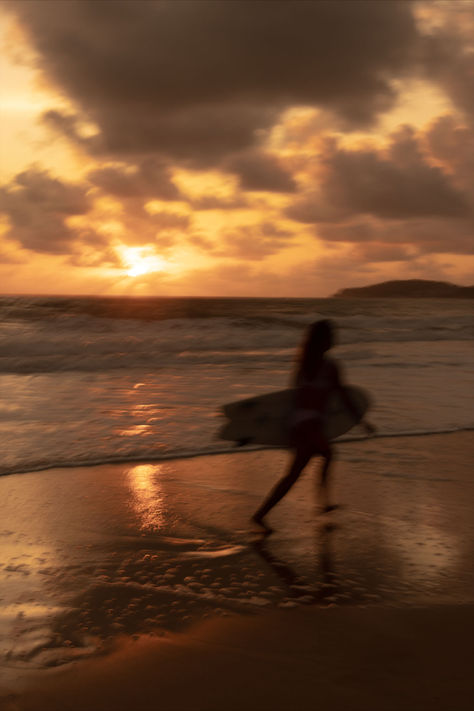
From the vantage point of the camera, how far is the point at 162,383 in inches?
506

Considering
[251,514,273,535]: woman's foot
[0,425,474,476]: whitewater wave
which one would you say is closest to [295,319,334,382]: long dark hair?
[251,514,273,535]: woman's foot

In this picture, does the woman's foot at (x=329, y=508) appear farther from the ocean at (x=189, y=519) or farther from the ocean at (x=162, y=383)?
the ocean at (x=162, y=383)

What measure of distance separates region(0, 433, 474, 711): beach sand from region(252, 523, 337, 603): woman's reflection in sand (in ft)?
0.05

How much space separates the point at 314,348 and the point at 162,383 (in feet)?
27.9

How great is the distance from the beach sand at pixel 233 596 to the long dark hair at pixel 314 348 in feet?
3.68

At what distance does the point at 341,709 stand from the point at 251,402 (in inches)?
113

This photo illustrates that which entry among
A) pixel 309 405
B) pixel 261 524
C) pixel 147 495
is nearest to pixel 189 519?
pixel 261 524

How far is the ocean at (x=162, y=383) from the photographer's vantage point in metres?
7.54

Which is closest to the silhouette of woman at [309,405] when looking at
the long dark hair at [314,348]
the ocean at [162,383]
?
the long dark hair at [314,348]

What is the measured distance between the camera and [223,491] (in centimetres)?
559

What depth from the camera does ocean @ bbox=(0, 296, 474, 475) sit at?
7.54 m

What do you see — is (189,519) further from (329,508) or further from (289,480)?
(329,508)

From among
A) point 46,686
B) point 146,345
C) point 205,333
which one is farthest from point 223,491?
point 205,333

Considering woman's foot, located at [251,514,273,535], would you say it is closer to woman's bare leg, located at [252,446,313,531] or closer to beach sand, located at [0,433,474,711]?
woman's bare leg, located at [252,446,313,531]
